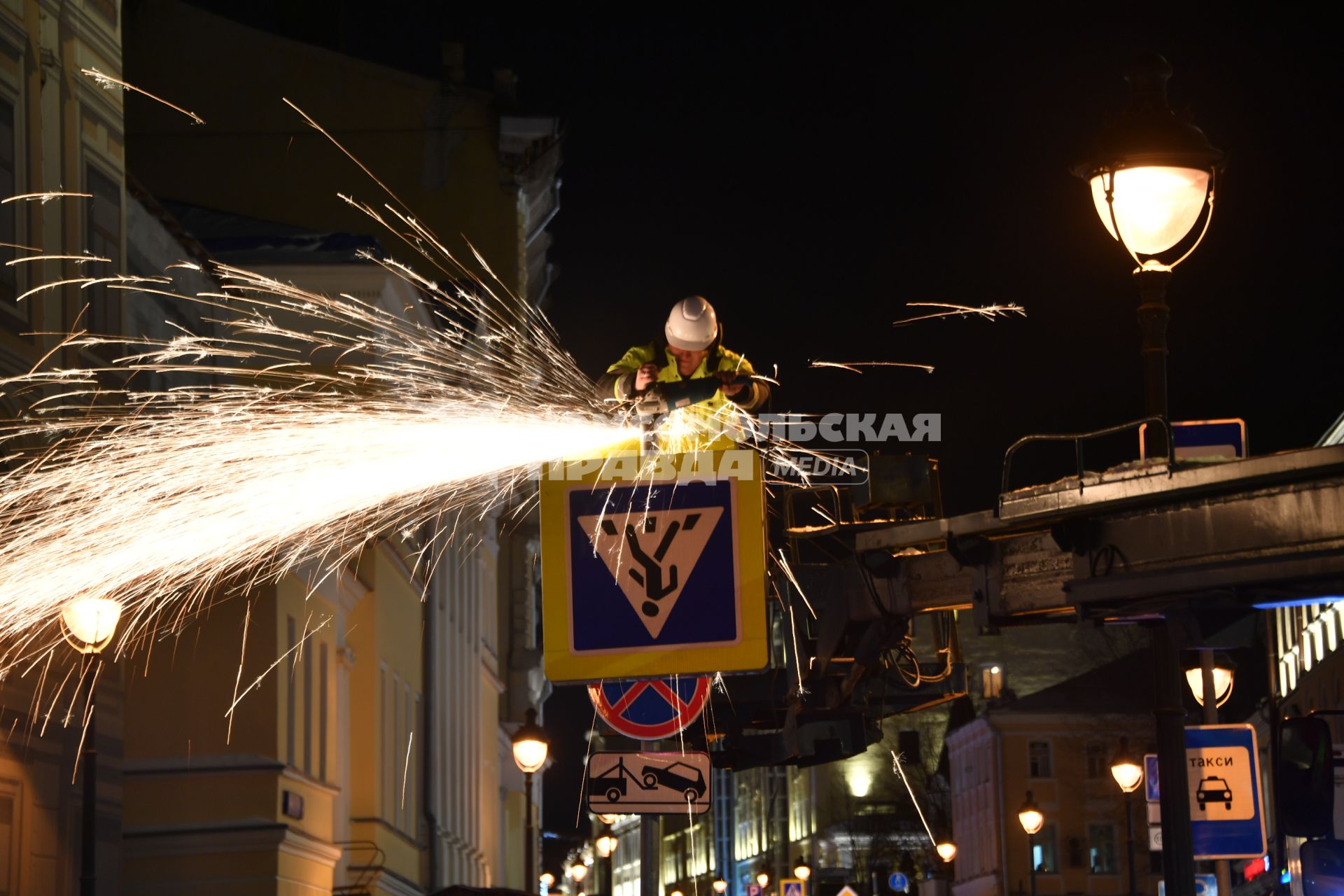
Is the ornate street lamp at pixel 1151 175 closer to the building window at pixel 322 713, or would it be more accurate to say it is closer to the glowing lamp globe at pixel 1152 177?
the glowing lamp globe at pixel 1152 177

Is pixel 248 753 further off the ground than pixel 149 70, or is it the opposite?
pixel 149 70

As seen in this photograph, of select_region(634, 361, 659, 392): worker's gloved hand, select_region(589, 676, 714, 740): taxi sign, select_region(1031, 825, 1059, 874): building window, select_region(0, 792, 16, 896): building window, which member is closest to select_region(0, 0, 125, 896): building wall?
select_region(0, 792, 16, 896): building window

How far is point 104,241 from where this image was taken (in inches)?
577

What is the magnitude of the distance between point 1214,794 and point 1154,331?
2966 mm

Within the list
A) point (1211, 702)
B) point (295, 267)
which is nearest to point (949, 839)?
point (295, 267)

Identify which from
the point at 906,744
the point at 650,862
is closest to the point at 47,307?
the point at 650,862

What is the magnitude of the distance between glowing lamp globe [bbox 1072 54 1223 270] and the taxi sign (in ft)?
9.54

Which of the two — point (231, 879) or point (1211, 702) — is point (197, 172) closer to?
point (231, 879)

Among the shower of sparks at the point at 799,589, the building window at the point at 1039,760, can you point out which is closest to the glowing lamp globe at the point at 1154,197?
the shower of sparks at the point at 799,589

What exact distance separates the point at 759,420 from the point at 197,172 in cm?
2311

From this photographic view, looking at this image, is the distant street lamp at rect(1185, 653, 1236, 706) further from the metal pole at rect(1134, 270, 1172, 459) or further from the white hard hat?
the white hard hat

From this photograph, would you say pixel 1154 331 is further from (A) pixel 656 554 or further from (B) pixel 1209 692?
(B) pixel 1209 692

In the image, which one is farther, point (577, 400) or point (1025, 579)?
point (577, 400)

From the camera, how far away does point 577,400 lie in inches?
409
